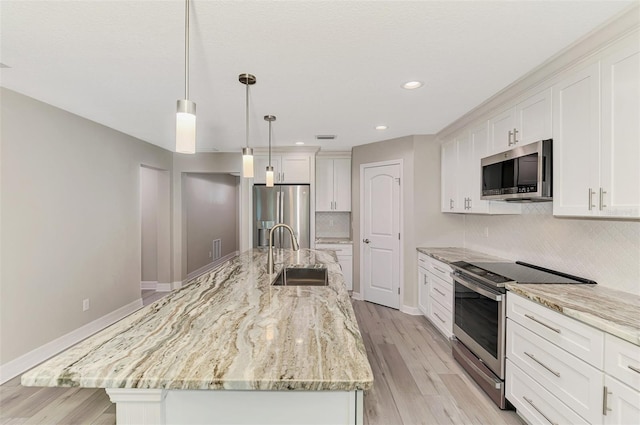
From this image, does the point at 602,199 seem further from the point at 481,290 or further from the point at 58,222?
the point at 58,222

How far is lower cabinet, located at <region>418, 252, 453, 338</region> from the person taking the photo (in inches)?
122

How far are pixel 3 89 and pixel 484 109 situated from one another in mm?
4336

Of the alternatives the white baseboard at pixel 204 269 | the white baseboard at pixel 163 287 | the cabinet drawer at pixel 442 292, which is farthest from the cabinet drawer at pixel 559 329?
the white baseboard at pixel 163 287

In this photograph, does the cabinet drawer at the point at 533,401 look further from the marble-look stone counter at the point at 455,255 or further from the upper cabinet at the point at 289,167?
the upper cabinet at the point at 289,167

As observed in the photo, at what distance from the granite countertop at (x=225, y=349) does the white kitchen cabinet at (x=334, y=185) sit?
11.7 feet

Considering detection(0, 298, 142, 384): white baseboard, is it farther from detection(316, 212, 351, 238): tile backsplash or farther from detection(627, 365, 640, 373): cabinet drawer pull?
detection(627, 365, 640, 373): cabinet drawer pull

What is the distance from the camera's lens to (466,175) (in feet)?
10.8

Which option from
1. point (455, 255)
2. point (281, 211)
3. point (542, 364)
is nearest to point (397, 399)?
point (542, 364)

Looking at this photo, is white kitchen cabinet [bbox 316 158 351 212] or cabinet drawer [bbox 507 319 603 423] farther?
white kitchen cabinet [bbox 316 158 351 212]

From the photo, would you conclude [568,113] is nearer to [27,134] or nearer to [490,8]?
[490,8]

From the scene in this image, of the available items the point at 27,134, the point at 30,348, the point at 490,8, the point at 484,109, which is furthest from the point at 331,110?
the point at 30,348

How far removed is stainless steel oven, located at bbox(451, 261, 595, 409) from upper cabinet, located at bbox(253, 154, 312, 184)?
112 inches

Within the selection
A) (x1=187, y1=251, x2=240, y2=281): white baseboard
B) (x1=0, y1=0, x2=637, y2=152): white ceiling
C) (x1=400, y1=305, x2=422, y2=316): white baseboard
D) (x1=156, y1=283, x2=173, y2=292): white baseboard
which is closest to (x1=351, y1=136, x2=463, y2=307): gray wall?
(x1=400, y1=305, x2=422, y2=316): white baseboard

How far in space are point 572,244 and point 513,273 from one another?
0.48 meters
